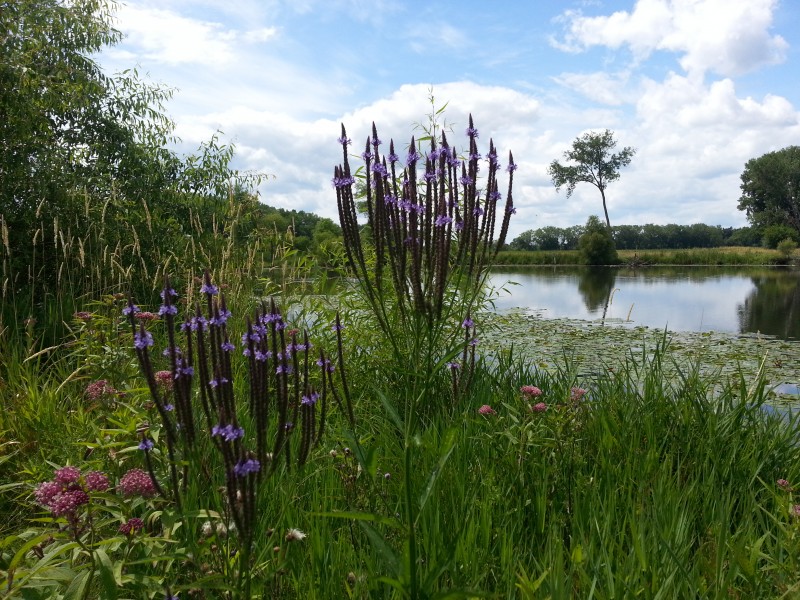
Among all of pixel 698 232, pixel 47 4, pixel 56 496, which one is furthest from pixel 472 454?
pixel 698 232

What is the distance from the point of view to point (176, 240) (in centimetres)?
940

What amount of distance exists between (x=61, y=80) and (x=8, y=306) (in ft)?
16.4

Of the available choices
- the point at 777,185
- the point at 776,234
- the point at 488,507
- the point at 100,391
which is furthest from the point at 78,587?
the point at 777,185

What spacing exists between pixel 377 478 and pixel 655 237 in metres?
86.5

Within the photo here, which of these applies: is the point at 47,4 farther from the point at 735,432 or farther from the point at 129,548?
the point at 735,432

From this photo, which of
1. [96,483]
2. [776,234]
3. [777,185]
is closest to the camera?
[96,483]

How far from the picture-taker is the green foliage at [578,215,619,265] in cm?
4572

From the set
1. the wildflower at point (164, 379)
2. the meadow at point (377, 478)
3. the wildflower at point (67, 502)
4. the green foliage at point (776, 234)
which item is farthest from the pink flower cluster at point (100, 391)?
the green foliage at point (776, 234)

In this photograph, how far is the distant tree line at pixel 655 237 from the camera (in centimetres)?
6744

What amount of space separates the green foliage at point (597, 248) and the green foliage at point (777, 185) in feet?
70.0

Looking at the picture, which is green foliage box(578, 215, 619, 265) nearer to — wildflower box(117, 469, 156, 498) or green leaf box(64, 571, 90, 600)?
Result: wildflower box(117, 469, 156, 498)

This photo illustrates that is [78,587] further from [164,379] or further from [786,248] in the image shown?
[786,248]

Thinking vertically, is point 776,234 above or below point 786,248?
above

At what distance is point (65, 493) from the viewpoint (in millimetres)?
1861
